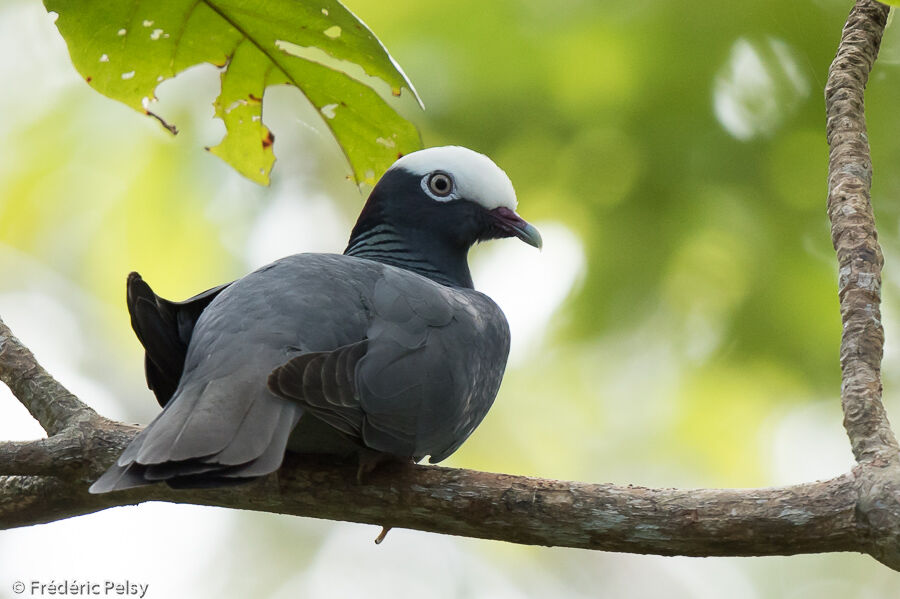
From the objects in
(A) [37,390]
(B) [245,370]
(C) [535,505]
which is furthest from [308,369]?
(A) [37,390]

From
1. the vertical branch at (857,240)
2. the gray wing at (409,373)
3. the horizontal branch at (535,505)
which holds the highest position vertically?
the vertical branch at (857,240)

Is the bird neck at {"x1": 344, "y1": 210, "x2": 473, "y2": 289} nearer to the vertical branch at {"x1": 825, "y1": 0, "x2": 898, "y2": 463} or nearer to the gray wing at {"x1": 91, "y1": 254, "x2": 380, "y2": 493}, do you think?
the gray wing at {"x1": 91, "y1": 254, "x2": 380, "y2": 493}

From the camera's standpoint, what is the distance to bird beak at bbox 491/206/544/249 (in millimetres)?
3914

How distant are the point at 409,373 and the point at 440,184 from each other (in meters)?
1.19

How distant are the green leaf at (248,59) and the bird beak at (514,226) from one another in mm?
445

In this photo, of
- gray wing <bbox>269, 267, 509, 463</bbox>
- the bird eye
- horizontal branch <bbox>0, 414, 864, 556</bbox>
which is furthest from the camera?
the bird eye

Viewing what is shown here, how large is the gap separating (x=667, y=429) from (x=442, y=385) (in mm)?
3701

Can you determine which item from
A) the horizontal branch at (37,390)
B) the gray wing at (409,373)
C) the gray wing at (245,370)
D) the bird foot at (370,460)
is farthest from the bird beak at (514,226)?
the horizontal branch at (37,390)

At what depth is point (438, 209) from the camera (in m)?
3.85

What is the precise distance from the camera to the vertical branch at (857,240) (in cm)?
268

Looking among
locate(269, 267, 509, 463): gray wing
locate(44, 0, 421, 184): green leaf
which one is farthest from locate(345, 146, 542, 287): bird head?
locate(269, 267, 509, 463): gray wing

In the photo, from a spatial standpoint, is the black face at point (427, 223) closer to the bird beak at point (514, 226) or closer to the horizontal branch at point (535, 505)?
the bird beak at point (514, 226)

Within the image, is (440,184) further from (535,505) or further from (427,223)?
(535,505)

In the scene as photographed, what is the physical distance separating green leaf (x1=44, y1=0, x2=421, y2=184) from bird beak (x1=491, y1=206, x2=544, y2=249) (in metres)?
0.45
